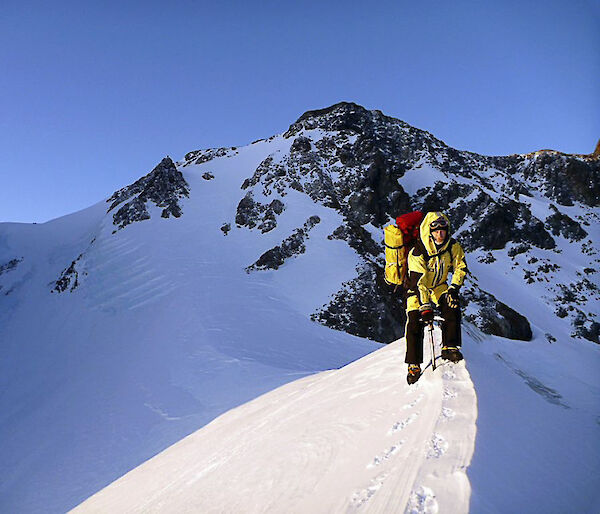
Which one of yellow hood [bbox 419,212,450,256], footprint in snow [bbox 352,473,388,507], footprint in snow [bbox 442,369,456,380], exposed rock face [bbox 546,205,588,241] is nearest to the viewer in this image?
footprint in snow [bbox 352,473,388,507]

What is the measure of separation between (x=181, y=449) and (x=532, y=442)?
22.3 ft

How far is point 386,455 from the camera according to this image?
3.43m

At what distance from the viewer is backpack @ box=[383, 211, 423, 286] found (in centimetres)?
558

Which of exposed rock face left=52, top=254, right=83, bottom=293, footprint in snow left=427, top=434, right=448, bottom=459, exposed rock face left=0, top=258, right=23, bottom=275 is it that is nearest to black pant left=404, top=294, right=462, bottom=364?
footprint in snow left=427, top=434, right=448, bottom=459

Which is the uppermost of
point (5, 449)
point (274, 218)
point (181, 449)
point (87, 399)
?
point (274, 218)

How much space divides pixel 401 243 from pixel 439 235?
68 centimetres

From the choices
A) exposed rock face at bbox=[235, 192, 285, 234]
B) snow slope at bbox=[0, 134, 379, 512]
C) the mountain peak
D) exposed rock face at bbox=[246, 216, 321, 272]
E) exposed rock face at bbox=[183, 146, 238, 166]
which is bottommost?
snow slope at bbox=[0, 134, 379, 512]

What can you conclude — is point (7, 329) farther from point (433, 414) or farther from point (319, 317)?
point (433, 414)

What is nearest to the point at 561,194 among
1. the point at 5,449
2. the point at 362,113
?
the point at 362,113

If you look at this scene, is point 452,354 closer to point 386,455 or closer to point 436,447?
A: point 436,447

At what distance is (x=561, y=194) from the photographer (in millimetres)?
51719

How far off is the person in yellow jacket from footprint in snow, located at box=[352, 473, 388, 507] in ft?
6.42

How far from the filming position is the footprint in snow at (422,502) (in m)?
2.55

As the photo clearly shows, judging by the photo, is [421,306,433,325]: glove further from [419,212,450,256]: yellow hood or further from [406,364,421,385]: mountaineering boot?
[419,212,450,256]: yellow hood
